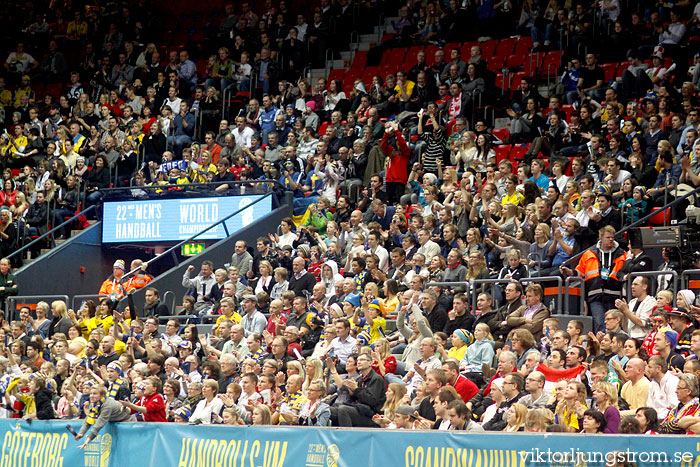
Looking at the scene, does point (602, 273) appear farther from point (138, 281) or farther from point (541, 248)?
point (138, 281)

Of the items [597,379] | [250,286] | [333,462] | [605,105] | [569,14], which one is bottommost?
[333,462]

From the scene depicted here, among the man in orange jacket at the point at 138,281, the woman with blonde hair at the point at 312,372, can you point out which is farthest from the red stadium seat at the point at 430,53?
the woman with blonde hair at the point at 312,372

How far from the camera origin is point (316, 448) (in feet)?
32.2

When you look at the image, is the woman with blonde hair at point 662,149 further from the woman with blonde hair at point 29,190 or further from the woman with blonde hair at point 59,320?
the woman with blonde hair at point 29,190

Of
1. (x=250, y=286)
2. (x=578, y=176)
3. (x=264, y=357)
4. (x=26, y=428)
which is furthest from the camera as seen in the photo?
(x=250, y=286)

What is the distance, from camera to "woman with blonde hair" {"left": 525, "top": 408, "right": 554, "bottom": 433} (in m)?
9.04

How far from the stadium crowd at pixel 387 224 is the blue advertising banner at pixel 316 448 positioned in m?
0.55

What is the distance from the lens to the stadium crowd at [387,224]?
11.3m

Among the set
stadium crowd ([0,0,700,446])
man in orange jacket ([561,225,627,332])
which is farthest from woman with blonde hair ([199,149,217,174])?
man in orange jacket ([561,225,627,332])

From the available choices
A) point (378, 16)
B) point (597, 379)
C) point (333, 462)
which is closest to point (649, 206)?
point (597, 379)

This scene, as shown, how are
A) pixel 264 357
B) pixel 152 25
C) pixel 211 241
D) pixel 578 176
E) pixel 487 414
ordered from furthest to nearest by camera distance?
1. pixel 152 25
2. pixel 211 241
3. pixel 578 176
4. pixel 264 357
5. pixel 487 414

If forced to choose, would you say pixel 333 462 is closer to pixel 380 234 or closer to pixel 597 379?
pixel 597 379

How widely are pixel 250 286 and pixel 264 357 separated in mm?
3709

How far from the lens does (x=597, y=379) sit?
33.5 ft
